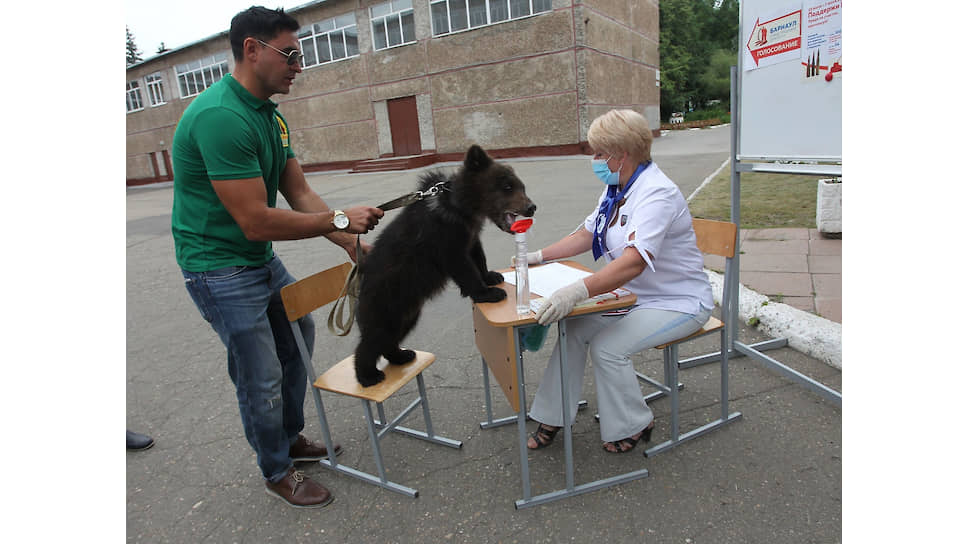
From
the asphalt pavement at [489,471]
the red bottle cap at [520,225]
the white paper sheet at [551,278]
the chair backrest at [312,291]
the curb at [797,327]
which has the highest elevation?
the red bottle cap at [520,225]

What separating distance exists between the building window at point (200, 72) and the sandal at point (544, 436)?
105 ft

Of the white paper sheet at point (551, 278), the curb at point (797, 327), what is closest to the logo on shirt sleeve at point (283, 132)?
the white paper sheet at point (551, 278)

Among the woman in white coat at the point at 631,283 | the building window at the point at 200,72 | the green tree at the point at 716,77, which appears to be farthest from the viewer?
the green tree at the point at 716,77

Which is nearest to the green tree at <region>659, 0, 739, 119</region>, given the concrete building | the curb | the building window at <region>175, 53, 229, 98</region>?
the concrete building

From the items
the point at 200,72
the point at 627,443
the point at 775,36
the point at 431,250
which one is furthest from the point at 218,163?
the point at 200,72

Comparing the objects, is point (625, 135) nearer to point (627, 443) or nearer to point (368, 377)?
point (627, 443)

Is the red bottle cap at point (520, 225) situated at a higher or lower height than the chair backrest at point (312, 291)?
higher

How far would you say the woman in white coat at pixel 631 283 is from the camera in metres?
2.60

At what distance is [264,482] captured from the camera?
2.95 m

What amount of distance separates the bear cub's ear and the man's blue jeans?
116 centimetres

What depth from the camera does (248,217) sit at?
2.25 metres

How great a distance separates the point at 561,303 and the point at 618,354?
556 millimetres

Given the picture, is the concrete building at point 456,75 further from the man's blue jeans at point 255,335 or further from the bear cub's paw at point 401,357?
the man's blue jeans at point 255,335

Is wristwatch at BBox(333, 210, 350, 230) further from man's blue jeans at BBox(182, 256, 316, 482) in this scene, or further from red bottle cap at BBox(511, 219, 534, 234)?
red bottle cap at BBox(511, 219, 534, 234)
